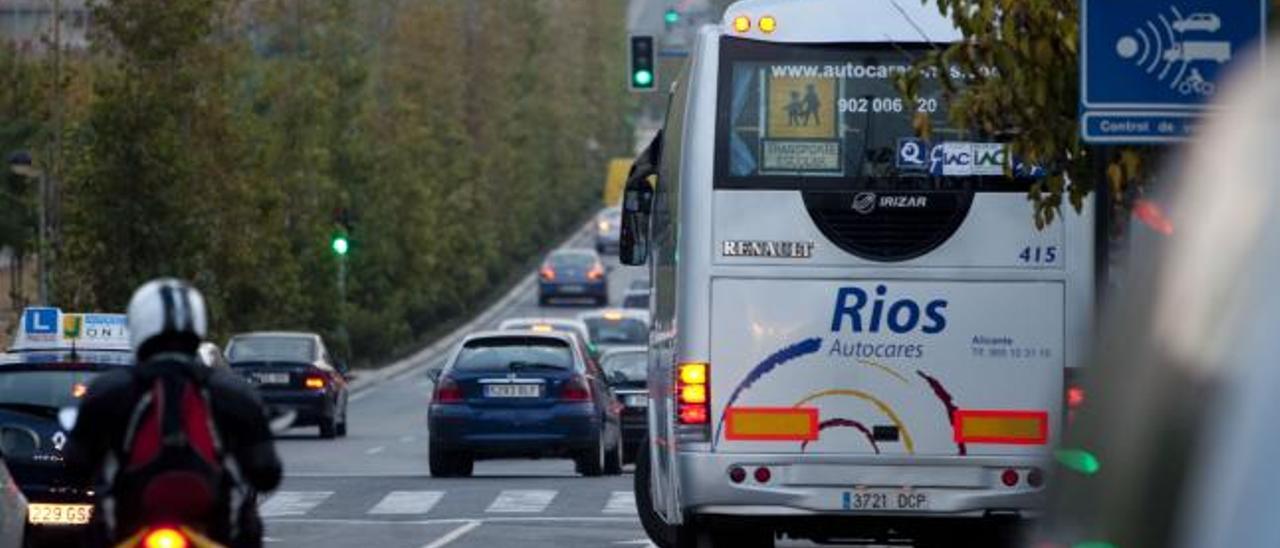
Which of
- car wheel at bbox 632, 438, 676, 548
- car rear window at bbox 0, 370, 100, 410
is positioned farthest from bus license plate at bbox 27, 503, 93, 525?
car wheel at bbox 632, 438, 676, 548

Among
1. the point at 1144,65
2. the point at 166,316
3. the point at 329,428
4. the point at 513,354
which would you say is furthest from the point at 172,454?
the point at 329,428

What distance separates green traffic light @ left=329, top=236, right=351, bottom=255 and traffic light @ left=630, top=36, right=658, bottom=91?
21680 mm

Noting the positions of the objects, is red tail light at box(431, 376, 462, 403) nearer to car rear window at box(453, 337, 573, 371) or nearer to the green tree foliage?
car rear window at box(453, 337, 573, 371)

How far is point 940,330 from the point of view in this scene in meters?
17.4

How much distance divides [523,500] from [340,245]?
121 ft

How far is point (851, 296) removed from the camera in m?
17.5

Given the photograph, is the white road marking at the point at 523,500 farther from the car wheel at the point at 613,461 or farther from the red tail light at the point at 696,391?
the red tail light at the point at 696,391

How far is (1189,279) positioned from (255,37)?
235ft

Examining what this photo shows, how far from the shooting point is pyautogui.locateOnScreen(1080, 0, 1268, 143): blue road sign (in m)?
12.6

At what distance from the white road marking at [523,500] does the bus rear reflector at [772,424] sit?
378 inches

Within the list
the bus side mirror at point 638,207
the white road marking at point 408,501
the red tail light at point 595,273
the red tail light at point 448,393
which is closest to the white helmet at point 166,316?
the bus side mirror at point 638,207

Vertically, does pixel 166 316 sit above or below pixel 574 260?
above

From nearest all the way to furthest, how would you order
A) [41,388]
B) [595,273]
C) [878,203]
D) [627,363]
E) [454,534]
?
1. [878,203]
2. [41,388]
3. [454,534]
4. [627,363]
5. [595,273]

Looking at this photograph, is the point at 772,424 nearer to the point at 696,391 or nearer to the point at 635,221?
the point at 696,391
